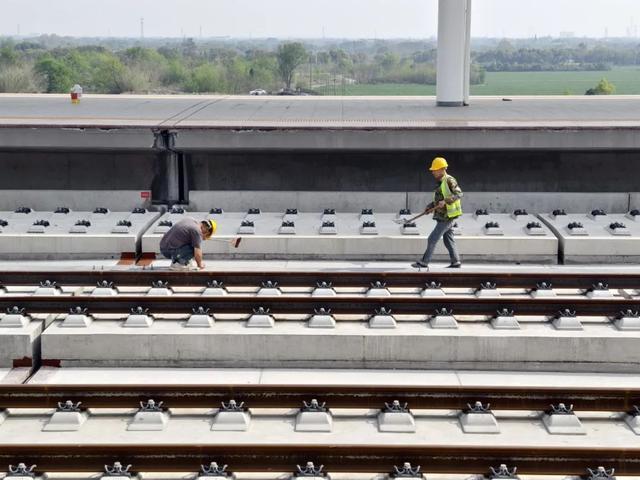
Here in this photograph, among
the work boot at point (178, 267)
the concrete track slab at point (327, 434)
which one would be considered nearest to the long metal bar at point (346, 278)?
the work boot at point (178, 267)

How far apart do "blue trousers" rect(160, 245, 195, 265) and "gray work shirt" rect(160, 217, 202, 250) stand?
54 millimetres

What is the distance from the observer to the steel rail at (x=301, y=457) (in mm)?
8000

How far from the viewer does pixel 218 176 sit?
17.8 meters

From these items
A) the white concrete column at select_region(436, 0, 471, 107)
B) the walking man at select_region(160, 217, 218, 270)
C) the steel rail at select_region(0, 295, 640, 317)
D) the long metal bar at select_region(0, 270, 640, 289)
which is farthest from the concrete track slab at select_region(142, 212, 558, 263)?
the white concrete column at select_region(436, 0, 471, 107)

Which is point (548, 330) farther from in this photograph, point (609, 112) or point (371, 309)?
point (609, 112)

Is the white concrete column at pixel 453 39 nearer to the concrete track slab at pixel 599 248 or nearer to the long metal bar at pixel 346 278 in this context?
the concrete track slab at pixel 599 248

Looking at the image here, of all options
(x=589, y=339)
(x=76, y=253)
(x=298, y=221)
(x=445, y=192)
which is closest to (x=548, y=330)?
(x=589, y=339)

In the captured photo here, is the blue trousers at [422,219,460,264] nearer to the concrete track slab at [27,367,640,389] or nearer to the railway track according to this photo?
the railway track

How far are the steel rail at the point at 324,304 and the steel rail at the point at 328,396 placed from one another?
2487 millimetres

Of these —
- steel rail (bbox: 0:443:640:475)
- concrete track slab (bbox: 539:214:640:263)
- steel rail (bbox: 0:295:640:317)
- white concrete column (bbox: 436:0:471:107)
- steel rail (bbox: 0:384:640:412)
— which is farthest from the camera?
white concrete column (bbox: 436:0:471:107)

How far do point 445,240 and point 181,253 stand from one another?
3600 mm

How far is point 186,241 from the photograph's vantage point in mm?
13305

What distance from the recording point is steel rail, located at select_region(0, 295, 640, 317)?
11.8 metres

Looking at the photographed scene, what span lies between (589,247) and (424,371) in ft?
17.6
